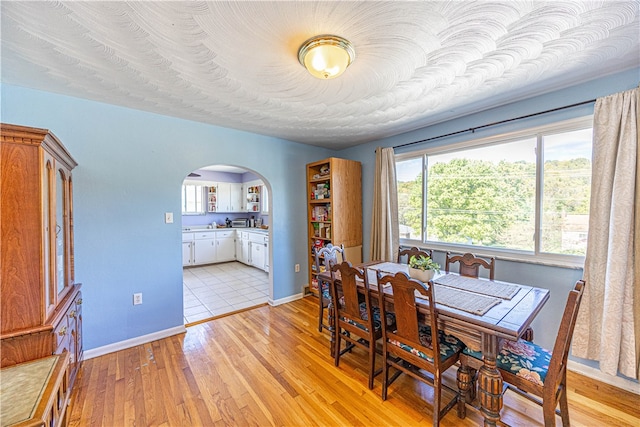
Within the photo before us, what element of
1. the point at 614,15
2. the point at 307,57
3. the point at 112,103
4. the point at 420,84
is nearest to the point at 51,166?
the point at 112,103

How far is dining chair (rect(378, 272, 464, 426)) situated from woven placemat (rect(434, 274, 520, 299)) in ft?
1.43

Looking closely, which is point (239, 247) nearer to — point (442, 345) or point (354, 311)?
point (354, 311)

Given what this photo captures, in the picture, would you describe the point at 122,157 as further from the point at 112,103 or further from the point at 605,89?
the point at 605,89

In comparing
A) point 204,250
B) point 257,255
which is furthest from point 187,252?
point 257,255

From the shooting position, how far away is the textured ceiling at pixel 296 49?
1.30 m

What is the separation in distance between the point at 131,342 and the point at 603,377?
428 cm

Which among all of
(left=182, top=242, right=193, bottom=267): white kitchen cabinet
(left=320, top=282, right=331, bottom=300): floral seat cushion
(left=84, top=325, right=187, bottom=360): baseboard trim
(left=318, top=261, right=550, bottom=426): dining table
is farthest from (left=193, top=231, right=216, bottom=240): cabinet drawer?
(left=318, top=261, right=550, bottom=426): dining table

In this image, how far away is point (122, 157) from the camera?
8.21 feet

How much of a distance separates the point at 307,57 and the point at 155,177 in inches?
84.9

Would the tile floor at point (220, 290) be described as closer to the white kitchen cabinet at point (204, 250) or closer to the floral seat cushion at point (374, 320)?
the white kitchen cabinet at point (204, 250)

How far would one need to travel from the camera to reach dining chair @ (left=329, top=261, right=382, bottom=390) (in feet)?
6.25

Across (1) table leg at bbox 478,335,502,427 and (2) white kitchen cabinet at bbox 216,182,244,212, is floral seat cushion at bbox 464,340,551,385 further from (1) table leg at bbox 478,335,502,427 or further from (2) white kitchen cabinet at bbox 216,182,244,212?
(2) white kitchen cabinet at bbox 216,182,244,212

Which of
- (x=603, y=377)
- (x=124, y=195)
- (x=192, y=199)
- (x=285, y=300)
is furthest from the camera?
(x=192, y=199)

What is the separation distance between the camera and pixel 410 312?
1.62 meters
